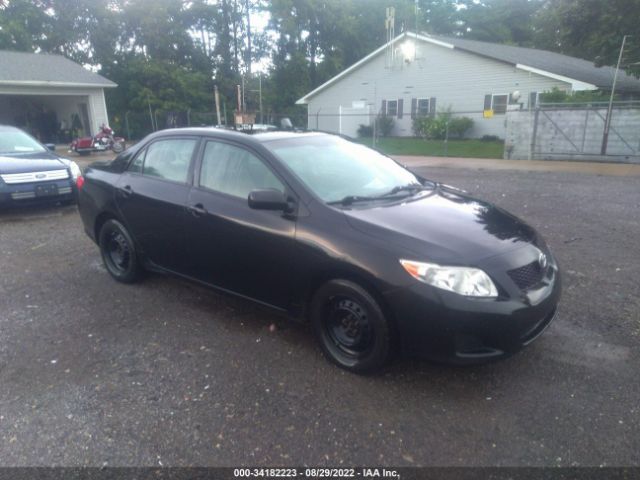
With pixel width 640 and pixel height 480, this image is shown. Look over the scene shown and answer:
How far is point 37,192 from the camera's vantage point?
308 inches

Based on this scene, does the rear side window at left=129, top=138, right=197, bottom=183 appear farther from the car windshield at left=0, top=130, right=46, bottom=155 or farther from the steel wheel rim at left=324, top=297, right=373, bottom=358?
the car windshield at left=0, top=130, right=46, bottom=155

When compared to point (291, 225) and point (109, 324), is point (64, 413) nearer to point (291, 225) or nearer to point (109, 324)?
point (109, 324)

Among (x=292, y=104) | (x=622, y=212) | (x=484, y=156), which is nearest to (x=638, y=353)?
(x=622, y=212)

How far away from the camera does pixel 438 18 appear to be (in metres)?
50.9

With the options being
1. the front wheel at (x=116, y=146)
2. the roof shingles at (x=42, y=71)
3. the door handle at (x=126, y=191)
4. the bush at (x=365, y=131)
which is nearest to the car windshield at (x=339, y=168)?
the door handle at (x=126, y=191)

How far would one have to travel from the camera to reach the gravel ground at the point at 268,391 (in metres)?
2.55

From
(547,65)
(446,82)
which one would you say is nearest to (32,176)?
(446,82)

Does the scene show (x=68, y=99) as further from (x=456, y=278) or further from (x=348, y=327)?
(x=456, y=278)

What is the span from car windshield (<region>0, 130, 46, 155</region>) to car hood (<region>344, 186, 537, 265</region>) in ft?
26.1

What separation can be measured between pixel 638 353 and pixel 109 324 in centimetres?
412

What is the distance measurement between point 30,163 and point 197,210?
5689 mm

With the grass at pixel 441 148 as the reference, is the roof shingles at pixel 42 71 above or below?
above

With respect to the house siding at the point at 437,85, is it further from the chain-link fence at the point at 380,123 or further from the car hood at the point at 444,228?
the car hood at the point at 444,228

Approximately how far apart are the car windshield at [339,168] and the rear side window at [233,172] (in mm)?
177
